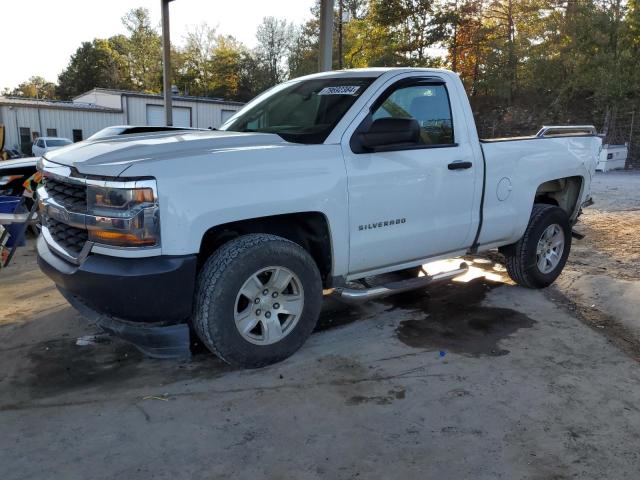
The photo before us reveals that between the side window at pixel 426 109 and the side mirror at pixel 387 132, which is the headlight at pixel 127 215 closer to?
the side mirror at pixel 387 132

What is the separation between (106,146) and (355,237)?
67.9 inches

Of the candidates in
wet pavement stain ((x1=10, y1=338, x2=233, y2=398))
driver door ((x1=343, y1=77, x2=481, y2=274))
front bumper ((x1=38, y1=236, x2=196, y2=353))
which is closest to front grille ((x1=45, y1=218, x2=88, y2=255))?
front bumper ((x1=38, y1=236, x2=196, y2=353))

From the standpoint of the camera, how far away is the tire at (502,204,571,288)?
519cm

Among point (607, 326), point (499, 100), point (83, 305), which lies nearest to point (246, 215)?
point (83, 305)

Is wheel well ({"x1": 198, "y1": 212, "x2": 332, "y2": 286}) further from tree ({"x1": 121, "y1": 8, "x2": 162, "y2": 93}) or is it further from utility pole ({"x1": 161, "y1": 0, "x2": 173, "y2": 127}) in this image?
tree ({"x1": 121, "y1": 8, "x2": 162, "y2": 93})

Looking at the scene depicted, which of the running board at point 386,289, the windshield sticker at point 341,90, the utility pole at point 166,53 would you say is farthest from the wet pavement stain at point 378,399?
the utility pole at point 166,53

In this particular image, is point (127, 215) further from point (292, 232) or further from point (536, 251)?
point (536, 251)

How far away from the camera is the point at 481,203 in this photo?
4539mm

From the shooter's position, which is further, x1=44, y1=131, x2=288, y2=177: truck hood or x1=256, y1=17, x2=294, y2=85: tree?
x1=256, y1=17, x2=294, y2=85: tree

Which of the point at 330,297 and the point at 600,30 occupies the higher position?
the point at 600,30

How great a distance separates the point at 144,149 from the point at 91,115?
32.2 m

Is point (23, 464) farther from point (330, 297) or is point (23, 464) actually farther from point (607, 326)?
point (607, 326)

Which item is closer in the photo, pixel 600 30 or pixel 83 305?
pixel 83 305

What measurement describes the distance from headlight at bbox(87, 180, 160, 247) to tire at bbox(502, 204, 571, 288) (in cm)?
358
